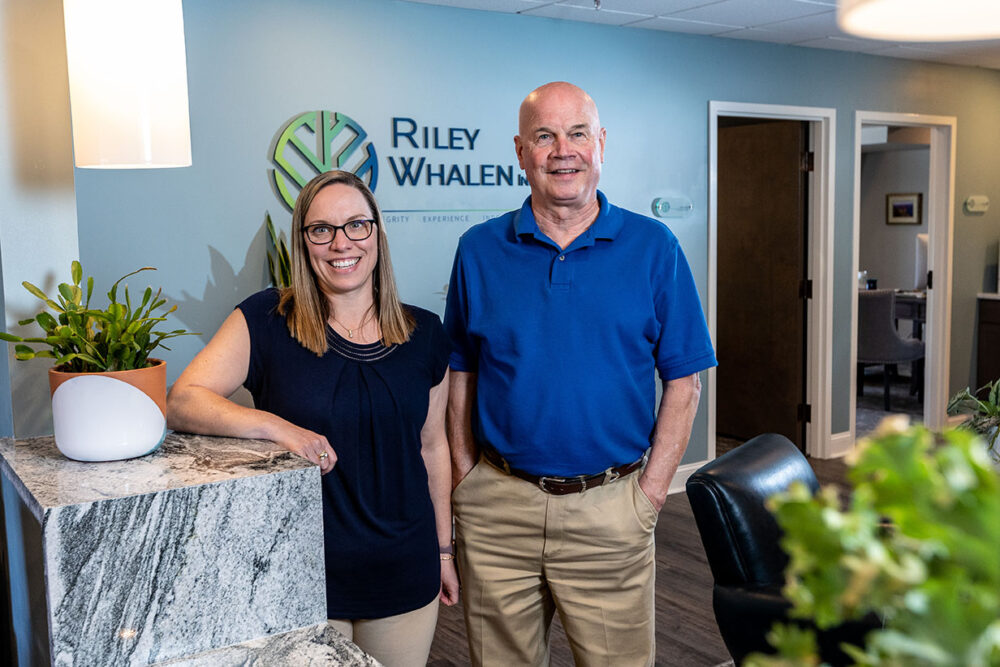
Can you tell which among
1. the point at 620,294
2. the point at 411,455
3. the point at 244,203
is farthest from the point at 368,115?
the point at 411,455

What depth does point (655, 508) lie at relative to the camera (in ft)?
6.97

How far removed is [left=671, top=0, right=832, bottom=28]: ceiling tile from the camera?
14.2 feet

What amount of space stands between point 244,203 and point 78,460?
2.40 m

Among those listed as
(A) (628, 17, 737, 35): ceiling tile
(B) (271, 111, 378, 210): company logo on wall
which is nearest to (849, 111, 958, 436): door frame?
(A) (628, 17, 737, 35): ceiling tile

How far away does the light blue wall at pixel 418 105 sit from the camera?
356 centimetres

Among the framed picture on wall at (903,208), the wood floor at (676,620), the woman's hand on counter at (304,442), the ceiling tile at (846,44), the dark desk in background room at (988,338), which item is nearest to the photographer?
the woman's hand on counter at (304,442)

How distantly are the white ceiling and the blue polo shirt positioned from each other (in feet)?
7.92

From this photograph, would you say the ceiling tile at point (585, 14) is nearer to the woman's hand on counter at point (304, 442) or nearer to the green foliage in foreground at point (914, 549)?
the woman's hand on counter at point (304, 442)

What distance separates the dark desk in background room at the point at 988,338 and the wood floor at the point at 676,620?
10.8 feet

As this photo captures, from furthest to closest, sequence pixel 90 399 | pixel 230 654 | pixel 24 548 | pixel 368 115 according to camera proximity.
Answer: pixel 368 115 → pixel 24 548 → pixel 90 399 → pixel 230 654

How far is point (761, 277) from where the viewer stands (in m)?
6.04

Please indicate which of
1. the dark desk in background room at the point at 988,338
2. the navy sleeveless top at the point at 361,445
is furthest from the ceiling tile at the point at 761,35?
the navy sleeveless top at the point at 361,445

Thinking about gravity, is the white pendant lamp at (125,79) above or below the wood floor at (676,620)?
above

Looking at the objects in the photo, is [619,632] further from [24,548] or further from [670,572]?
[670,572]
